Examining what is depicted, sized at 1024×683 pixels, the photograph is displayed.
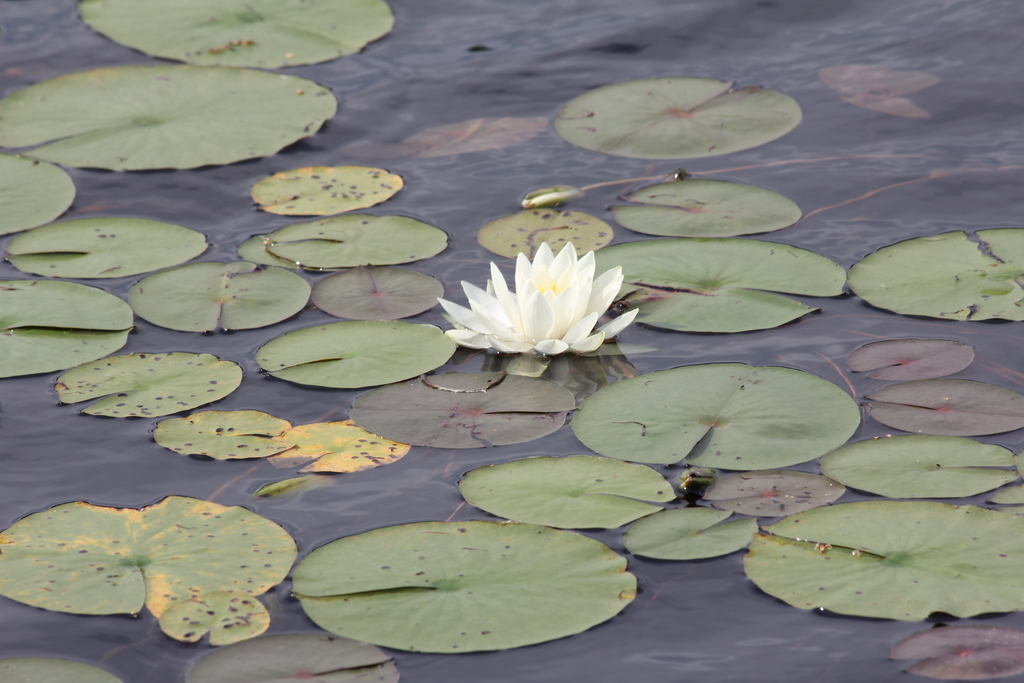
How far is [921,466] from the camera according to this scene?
3.01m

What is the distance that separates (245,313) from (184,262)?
532 millimetres

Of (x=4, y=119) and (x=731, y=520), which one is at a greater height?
(x=4, y=119)

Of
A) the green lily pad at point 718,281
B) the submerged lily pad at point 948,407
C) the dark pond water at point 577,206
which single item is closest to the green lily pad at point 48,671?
the dark pond water at point 577,206

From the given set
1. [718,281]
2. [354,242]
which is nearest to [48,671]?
[354,242]

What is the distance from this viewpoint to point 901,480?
2961 mm

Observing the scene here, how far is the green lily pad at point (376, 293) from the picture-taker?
3.96 m

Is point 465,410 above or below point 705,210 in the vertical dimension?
below

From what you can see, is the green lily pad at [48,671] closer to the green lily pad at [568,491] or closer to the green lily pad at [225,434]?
the green lily pad at [225,434]

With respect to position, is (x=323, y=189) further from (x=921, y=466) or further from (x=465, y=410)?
(x=921, y=466)

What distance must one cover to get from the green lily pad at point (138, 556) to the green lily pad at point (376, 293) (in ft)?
3.90

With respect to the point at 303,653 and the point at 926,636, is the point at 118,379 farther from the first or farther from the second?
the point at 926,636

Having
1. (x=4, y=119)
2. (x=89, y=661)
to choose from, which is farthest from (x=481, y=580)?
(x=4, y=119)

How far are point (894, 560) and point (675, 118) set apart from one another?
3.26m

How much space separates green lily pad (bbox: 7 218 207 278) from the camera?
13.7ft
